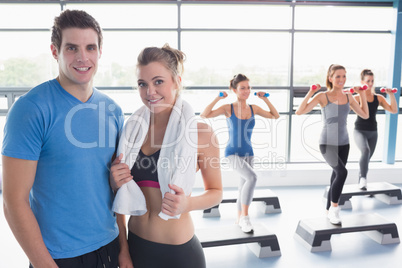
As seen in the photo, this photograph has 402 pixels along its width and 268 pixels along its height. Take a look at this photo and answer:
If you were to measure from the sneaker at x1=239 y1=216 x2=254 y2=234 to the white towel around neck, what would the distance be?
1.98 metres

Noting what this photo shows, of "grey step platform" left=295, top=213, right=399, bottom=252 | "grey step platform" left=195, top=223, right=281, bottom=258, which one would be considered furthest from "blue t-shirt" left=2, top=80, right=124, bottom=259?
"grey step platform" left=295, top=213, right=399, bottom=252

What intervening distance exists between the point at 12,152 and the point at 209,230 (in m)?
2.39

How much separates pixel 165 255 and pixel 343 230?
8.09ft

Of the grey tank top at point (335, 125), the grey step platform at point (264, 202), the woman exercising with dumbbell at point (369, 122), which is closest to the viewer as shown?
the grey tank top at point (335, 125)

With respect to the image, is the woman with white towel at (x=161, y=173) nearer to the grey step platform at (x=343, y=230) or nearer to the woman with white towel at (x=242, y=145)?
the woman with white towel at (x=242, y=145)

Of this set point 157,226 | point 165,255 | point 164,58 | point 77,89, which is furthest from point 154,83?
point 165,255

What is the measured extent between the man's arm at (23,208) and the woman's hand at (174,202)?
1.53 ft

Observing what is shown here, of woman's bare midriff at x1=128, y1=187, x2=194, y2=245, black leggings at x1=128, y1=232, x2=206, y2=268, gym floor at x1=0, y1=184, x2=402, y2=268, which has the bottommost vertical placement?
gym floor at x1=0, y1=184, x2=402, y2=268

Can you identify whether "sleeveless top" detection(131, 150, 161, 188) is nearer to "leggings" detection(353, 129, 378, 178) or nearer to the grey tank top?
the grey tank top

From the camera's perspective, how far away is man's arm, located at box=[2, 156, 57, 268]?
1171 mm

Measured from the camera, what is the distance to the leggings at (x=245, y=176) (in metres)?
3.31

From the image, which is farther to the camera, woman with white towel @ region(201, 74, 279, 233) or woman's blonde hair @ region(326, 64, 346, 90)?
woman's blonde hair @ region(326, 64, 346, 90)

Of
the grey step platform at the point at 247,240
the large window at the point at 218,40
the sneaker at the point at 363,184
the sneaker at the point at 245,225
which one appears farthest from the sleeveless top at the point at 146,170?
the sneaker at the point at 363,184

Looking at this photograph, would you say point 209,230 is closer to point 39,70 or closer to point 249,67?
point 249,67
